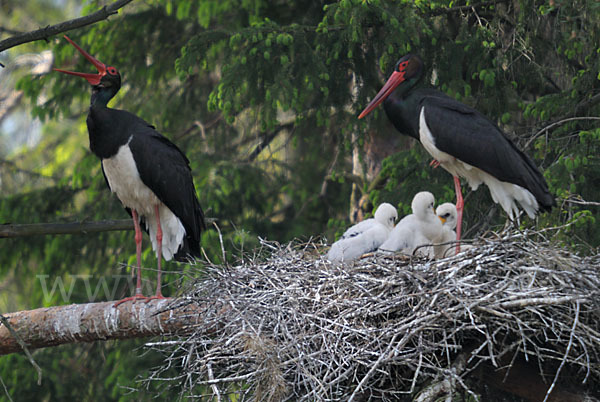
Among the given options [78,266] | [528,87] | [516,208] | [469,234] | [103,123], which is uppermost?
[103,123]

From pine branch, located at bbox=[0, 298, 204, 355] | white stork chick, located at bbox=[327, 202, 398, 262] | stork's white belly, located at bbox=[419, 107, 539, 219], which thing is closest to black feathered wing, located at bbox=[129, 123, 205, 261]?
pine branch, located at bbox=[0, 298, 204, 355]

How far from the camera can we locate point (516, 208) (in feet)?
18.1

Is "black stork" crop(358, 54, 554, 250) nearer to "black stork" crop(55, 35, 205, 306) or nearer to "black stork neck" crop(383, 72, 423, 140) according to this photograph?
"black stork neck" crop(383, 72, 423, 140)

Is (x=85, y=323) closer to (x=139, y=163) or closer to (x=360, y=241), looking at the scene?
(x=139, y=163)

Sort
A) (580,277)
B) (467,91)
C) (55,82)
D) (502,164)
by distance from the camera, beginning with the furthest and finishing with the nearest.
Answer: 1. (55,82)
2. (467,91)
3. (502,164)
4. (580,277)

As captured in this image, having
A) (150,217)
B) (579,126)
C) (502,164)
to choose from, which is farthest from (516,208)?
(150,217)

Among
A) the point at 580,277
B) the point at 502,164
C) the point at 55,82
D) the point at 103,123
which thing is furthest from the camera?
the point at 55,82

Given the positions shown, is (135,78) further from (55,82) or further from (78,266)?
(78,266)

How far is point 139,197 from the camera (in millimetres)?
6035

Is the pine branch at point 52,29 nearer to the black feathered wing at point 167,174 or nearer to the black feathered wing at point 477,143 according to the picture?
the black feathered wing at point 167,174

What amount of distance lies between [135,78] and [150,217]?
2.78 m

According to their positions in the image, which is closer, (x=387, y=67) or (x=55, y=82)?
(x=387, y=67)

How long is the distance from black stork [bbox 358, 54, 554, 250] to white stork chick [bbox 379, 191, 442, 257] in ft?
0.57

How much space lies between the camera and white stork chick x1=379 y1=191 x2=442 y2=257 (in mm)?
5285
